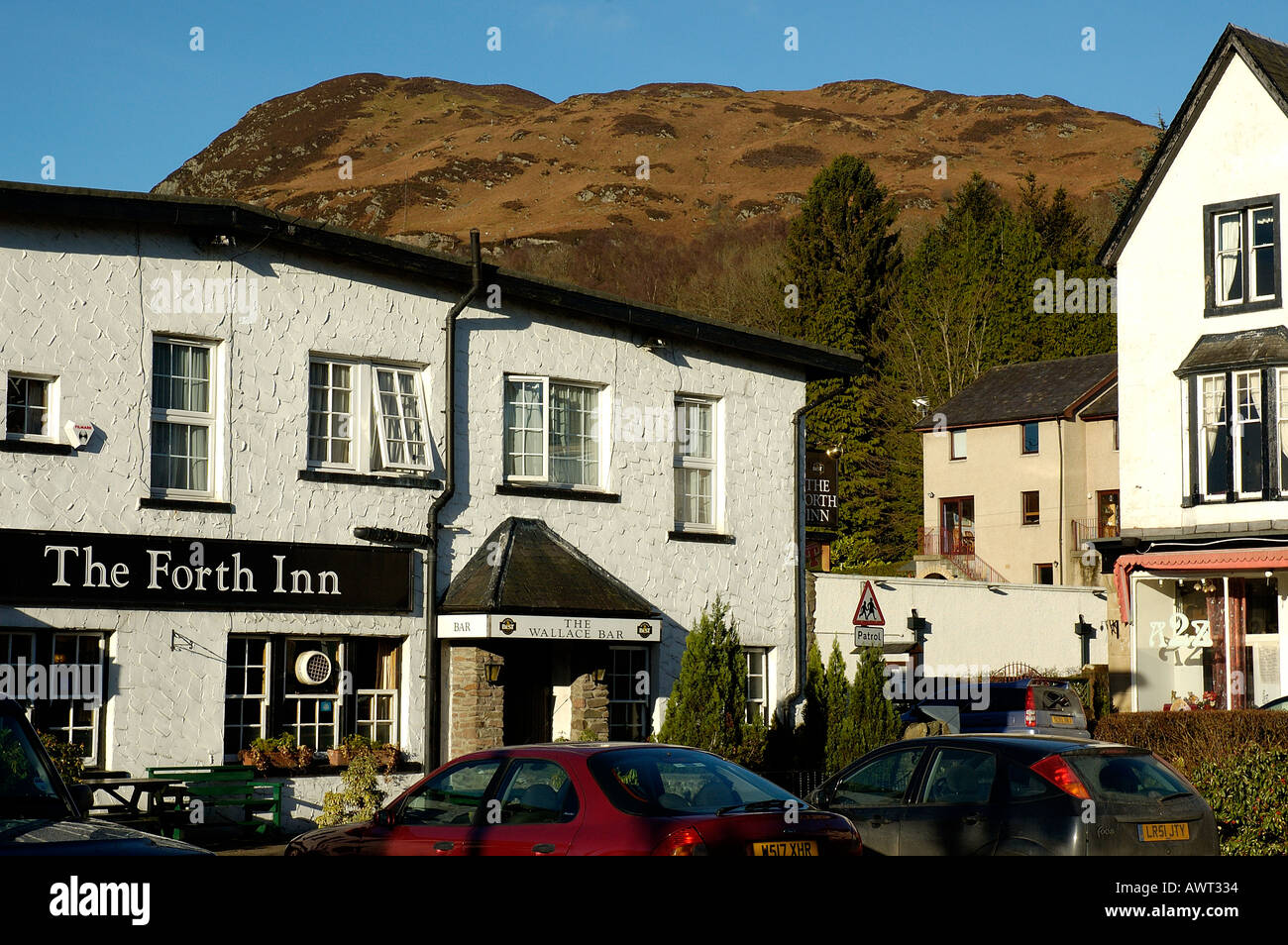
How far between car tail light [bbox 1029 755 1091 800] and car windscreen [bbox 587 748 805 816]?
256 cm

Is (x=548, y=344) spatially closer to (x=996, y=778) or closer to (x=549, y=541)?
(x=549, y=541)

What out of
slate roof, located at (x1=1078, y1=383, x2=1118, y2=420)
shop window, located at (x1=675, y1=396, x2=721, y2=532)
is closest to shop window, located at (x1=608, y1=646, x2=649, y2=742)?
shop window, located at (x1=675, y1=396, x2=721, y2=532)

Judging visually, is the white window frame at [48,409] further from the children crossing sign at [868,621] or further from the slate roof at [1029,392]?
the slate roof at [1029,392]

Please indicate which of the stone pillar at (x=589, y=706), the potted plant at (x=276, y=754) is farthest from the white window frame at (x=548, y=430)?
the potted plant at (x=276, y=754)

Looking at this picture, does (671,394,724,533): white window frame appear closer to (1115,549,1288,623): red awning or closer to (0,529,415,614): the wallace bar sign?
(0,529,415,614): the wallace bar sign

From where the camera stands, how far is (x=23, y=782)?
28.4 ft

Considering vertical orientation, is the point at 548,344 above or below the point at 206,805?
above

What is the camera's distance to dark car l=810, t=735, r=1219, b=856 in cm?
1165

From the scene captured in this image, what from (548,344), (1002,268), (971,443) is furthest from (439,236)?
(548,344)

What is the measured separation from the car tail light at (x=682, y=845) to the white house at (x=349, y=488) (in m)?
10.2

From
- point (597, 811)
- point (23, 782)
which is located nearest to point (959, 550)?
point (597, 811)

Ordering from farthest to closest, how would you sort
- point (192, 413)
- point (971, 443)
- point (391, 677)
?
point (971, 443)
point (391, 677)
point (192, 413)

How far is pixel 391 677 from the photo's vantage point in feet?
65.3
